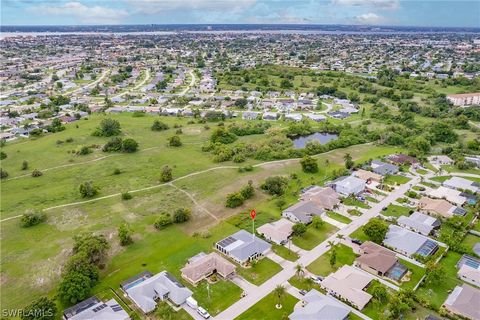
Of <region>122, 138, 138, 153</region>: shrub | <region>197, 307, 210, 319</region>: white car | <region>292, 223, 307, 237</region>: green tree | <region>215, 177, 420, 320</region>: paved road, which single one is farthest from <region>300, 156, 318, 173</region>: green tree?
<region>197, 307, 210, 319</region>: white car

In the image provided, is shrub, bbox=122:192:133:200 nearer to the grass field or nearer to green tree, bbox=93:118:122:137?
the grass field

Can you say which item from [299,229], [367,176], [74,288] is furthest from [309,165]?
[74,288]

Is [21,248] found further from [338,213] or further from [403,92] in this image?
[403,92]

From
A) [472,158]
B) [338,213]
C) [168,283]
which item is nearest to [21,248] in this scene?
[168,283]

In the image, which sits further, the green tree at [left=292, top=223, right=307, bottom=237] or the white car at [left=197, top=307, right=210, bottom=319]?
the green tree at [left=292, top=223, right=307, bottom=237]

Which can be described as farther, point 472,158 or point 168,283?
point 472,158

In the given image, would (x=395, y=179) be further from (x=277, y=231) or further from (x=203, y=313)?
(x=203, y=313)
